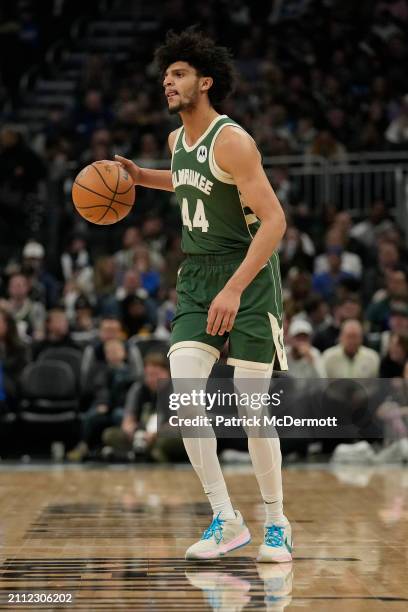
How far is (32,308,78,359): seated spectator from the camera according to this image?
12375mm

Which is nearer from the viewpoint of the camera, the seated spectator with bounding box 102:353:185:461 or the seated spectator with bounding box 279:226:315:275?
the seated spectator with bounding box 102:353:185:461

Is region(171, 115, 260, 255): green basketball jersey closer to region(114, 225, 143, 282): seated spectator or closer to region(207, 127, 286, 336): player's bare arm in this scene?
region(207, 127, 286, 336): player's bare arm

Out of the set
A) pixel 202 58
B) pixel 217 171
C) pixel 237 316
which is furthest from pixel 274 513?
pixel 202 58

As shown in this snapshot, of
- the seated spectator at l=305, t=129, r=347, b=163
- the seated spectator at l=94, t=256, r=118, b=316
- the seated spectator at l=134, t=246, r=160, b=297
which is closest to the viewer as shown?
the seated spectator at l=94, t=256, r=118, b=316

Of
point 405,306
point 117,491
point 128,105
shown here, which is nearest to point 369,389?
point 405,306

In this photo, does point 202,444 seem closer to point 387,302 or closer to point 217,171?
point 217,171

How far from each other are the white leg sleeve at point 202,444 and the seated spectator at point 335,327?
7074 mm

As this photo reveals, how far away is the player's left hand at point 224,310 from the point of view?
5.09 m

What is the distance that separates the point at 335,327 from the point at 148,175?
6920 millimetres

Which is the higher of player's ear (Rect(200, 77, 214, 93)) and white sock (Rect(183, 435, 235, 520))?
player's ear (Rect(200, 77, 214, 93))

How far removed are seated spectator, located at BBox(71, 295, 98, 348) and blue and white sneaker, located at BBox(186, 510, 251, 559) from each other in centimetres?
782

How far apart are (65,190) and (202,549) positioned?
38.0ft

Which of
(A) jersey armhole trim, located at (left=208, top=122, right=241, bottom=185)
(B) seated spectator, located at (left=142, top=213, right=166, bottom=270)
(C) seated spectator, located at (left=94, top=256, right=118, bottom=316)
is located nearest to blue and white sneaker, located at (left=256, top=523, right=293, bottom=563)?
(A) jersey armhole trim, located at (left=208, top=122, right=241, bottom=185)

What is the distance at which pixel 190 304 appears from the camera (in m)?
5.36
